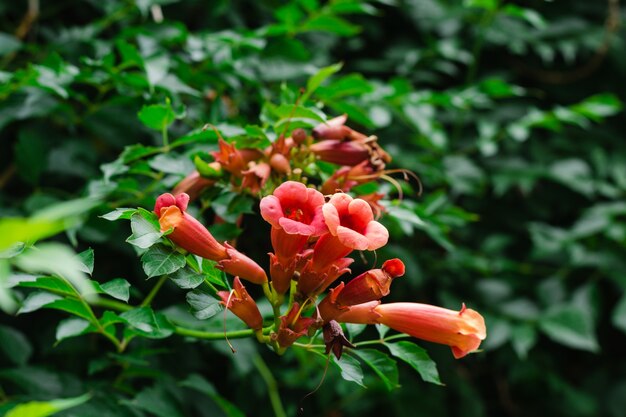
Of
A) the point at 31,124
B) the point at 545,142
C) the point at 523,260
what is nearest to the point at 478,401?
the point at 523,260

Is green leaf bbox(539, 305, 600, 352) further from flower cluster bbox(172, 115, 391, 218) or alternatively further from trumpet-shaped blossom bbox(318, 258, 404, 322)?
trumpet-shaped blossom bbox(318, 258, 404, 322)

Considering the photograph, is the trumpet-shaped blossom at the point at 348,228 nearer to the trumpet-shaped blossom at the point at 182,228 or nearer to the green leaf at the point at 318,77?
the trumpet-shaped blossom at the point at 182,228

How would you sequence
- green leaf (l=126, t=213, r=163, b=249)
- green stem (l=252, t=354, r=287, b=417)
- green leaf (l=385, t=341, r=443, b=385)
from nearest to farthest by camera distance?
green leaf (l=126, t=213, r=163, b=249)
green leaf (l=385, t=341, r=443, b=385)
green stem (l=252, t=354, r=287, b=417)

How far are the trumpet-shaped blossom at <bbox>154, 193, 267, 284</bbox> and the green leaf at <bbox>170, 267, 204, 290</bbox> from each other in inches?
1.4

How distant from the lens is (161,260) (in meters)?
1.05

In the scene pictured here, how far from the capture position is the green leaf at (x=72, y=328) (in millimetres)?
1303

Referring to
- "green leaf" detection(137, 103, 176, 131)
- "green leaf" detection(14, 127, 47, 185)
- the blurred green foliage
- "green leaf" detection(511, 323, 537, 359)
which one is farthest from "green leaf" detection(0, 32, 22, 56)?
"green leaf" detection(511, 323, 537, 359)

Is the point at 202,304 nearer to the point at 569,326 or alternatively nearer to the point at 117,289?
the point at 117,289

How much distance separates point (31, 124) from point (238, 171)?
92 cm

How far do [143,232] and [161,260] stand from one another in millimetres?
57

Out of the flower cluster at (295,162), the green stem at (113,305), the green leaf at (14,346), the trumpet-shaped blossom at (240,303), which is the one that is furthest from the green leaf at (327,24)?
the green leaf at (14,346)

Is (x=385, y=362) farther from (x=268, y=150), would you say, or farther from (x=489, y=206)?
(x=489, y=206)

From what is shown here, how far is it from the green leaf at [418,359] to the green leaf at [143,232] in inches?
20.0

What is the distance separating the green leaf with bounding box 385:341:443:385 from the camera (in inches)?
47.3
